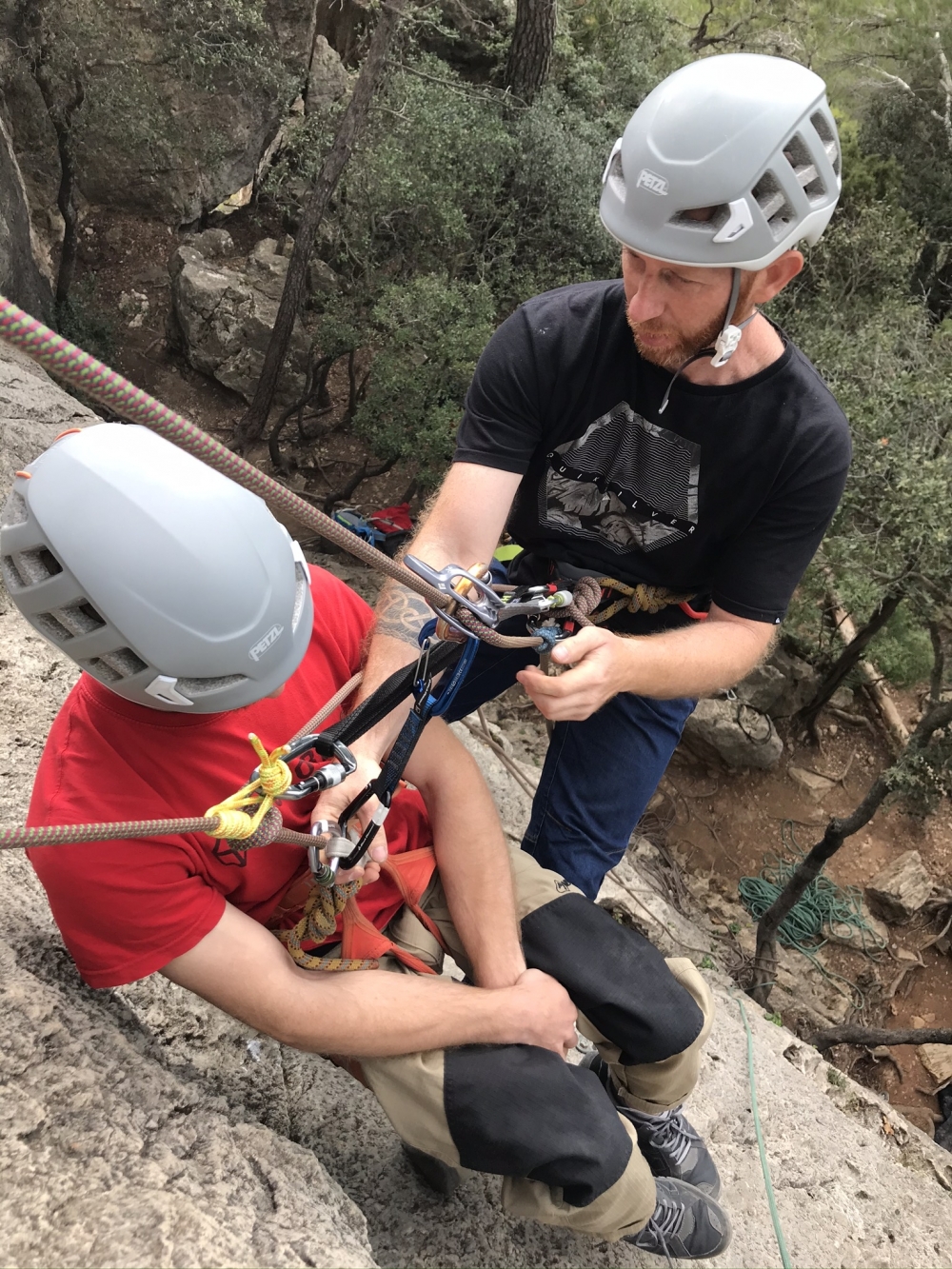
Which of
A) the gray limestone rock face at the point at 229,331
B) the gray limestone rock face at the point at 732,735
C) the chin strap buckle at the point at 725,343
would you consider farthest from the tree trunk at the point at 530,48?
the chin strap buckle at the point at 725,343

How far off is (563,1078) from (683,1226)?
27.2 inches

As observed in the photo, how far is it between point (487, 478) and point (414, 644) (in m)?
0.60

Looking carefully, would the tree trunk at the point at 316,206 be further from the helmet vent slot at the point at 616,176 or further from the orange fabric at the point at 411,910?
the orange fabric at the point at 411,910

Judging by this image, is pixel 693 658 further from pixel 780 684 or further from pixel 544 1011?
pixel 780 684

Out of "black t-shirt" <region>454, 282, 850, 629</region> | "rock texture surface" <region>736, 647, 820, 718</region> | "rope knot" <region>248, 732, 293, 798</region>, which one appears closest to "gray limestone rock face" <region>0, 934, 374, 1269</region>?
"rope knot" <region>248, 732, 293, 798</region>

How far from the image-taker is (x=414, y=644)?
194 centimetres

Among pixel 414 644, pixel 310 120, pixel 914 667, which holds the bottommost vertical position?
pixel 914 667

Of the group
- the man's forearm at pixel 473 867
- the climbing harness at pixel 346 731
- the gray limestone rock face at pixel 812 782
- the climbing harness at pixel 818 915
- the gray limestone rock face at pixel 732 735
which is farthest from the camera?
the gray limestone rock face at pixel 812 782

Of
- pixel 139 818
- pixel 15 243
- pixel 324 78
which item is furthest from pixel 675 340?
pixel 324 78

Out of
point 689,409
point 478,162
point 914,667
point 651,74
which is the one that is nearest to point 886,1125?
point 689,409

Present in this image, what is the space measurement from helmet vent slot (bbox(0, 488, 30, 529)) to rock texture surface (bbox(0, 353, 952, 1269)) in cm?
87

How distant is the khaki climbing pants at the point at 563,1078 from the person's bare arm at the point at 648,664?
550 millimetres

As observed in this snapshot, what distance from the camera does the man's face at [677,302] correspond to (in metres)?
2.07

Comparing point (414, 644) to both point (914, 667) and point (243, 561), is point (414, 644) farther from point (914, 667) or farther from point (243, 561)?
point (914, 667)
